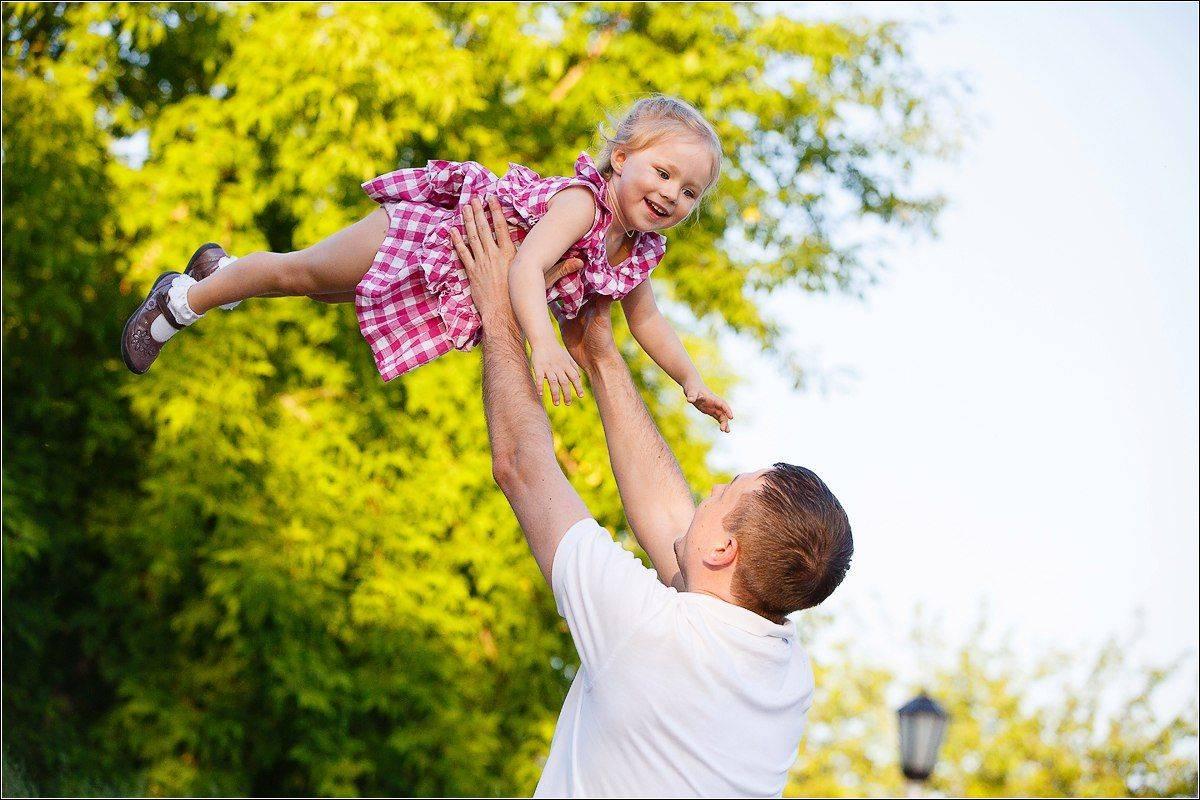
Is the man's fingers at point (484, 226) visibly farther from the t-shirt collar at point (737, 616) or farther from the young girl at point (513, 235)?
the t-shirt collar at point (737, 616)

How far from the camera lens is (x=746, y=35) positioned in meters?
6.88

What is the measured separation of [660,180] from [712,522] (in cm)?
77

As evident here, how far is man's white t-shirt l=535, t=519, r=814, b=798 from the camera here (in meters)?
2.03

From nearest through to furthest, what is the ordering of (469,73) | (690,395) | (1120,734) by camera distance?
(690,395) < (469,73) < (1120,734)

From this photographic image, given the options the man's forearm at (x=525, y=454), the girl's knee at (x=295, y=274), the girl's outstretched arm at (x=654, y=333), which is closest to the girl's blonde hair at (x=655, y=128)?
the girl's outstretched arm at (x=654, y=333)

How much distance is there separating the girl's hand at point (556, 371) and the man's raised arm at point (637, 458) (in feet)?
1.60

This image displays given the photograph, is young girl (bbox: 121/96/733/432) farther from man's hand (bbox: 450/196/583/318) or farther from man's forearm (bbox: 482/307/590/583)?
man's forearm (bbox: 482/307/590/583)

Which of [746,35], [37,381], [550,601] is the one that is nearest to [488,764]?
[550,601]

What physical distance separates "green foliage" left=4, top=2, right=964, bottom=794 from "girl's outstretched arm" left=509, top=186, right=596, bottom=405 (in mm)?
3691

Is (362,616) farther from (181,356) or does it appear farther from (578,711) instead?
(578,711)

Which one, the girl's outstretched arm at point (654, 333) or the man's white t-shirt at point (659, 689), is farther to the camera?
the girl's outstretched arm at point (654, 333)

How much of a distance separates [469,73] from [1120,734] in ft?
34.0

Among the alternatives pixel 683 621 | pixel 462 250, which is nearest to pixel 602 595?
pixel 683 621

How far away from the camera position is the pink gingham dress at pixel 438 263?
2.63 m
